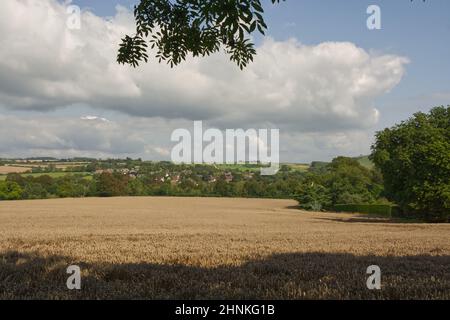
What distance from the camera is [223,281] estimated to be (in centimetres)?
794

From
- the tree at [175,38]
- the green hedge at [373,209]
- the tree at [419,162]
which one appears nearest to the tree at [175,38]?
Result: the tree at [175,38]

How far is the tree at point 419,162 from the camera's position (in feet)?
145

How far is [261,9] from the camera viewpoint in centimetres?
504

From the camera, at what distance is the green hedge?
70125 mm

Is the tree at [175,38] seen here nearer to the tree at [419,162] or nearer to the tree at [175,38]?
the tree at [175,38]

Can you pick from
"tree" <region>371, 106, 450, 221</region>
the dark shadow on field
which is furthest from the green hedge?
the dark shadow on field

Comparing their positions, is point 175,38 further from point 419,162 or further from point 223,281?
point 419,162

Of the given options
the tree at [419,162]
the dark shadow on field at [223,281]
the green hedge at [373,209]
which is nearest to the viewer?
the dark shadow on field at [223,281]

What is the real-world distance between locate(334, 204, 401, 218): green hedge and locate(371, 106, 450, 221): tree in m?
16.8

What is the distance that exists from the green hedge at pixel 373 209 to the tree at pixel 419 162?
16.8m

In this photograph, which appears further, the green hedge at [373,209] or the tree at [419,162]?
the green hedge at [373,209]

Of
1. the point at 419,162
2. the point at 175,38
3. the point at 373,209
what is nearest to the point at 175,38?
the point at 175,38
